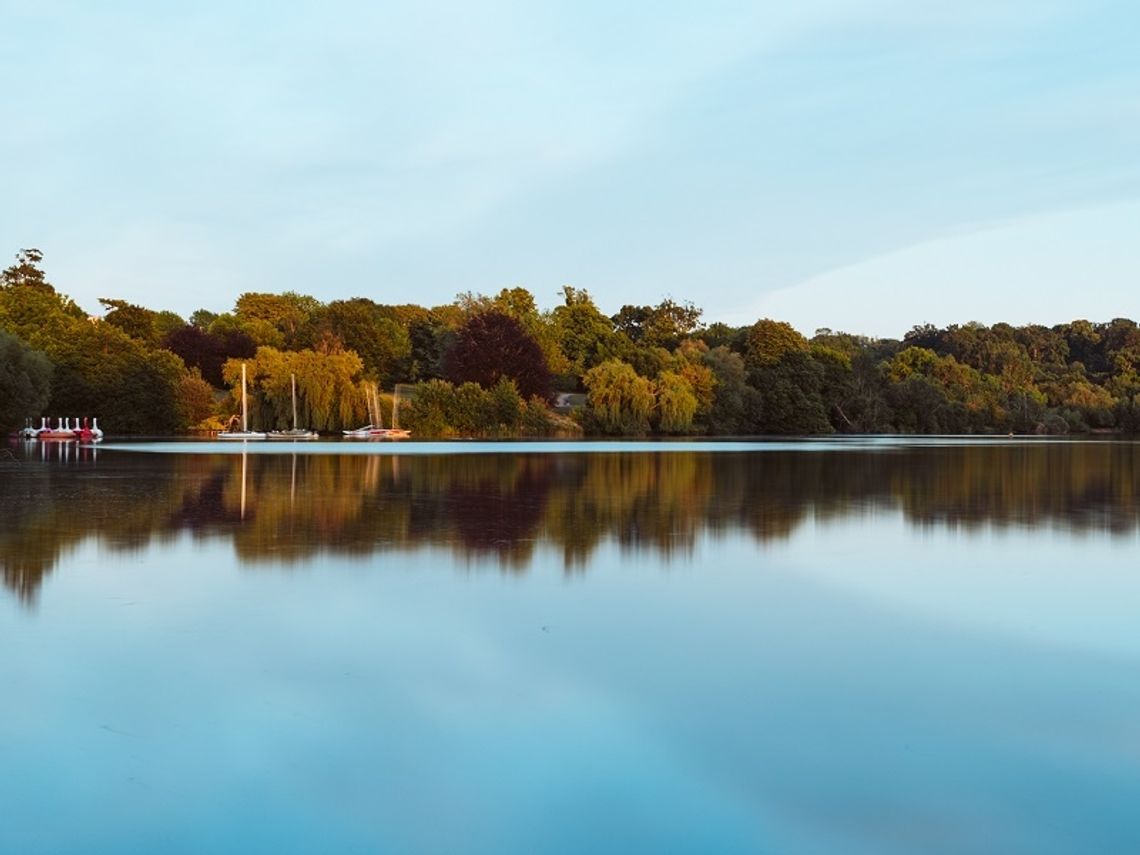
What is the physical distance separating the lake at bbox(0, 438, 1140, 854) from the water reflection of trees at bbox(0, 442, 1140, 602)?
0.14m

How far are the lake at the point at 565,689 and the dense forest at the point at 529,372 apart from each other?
31.3 metres

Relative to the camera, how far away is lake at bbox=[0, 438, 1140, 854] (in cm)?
355

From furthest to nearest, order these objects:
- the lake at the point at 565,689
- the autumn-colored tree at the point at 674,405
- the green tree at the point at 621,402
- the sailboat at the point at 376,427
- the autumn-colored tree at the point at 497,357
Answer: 1. the autumn-colored tree at the point at 497,357
2. the autumn-colored tree at the point at 674,405
3. the green tree at the point at 621,402
4. the sailboat at the point at 376,427
5. the lake at the point at 565,689

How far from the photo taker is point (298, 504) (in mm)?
14453

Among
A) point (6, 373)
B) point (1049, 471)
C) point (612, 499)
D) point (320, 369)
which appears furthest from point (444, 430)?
point (612, 499)

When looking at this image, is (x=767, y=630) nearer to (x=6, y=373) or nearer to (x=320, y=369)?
(x=6, y=373)

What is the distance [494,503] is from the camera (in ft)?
47.8

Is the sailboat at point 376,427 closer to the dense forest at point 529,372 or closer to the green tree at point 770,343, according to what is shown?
the dense forest at point 529,372

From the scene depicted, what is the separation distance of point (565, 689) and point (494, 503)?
9.50 m

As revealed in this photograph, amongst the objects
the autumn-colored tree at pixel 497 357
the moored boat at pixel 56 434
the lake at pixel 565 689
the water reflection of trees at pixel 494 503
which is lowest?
the lake at pixel 565 689

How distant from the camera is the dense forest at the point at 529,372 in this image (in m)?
55.7

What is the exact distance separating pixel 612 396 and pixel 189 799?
182 ft

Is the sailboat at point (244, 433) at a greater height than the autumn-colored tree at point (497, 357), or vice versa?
the autumn-colored tree at point (497, 357)

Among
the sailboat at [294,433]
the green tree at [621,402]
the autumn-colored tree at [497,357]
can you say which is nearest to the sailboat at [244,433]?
the sailboat at [294,433]
